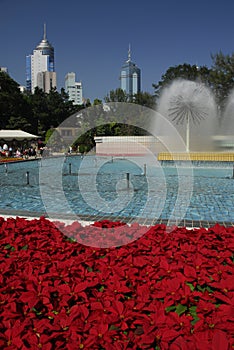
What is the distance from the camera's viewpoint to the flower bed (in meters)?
2.02

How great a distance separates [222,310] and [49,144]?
36.9 meters

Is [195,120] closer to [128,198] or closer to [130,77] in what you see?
[128,198]

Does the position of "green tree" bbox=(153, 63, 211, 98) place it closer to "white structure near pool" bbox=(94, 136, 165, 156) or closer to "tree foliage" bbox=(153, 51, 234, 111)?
"tree foliage" bbox=(153, 51, 234, 111)

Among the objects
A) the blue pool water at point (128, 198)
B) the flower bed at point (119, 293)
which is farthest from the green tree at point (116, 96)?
the flower bed at point (119, 293)

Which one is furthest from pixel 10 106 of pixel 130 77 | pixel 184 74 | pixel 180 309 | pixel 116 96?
pixel 130 77

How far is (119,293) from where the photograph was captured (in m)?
2.60

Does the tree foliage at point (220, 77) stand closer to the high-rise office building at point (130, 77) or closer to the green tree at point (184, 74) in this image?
the green tree at point (184, 74)

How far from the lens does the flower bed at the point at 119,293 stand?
2.02 metres

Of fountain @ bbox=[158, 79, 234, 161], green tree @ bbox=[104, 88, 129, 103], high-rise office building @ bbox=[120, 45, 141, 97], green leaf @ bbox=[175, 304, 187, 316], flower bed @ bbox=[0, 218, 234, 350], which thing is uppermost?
high-rise office building @ bbox=[120, 45, 141, 97]

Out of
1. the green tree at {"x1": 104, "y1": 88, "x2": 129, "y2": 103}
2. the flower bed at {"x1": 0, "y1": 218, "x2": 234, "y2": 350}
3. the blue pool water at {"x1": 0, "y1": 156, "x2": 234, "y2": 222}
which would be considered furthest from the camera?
the green tree at {"x1": 104, "y1": 88, "x2": 129, "y2": 103}

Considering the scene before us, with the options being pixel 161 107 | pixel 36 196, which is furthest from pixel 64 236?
pixel 161 107

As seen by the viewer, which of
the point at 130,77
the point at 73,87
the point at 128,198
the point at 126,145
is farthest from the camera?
the point at 73,87

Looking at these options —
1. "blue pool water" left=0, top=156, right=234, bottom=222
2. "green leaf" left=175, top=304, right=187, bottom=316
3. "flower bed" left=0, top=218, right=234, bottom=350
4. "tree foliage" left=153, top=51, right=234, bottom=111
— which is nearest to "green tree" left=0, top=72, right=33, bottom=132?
"tree foliage" left=153, top=51, right=234, bottom=111

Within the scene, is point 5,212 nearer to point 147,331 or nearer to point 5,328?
point 5,328
